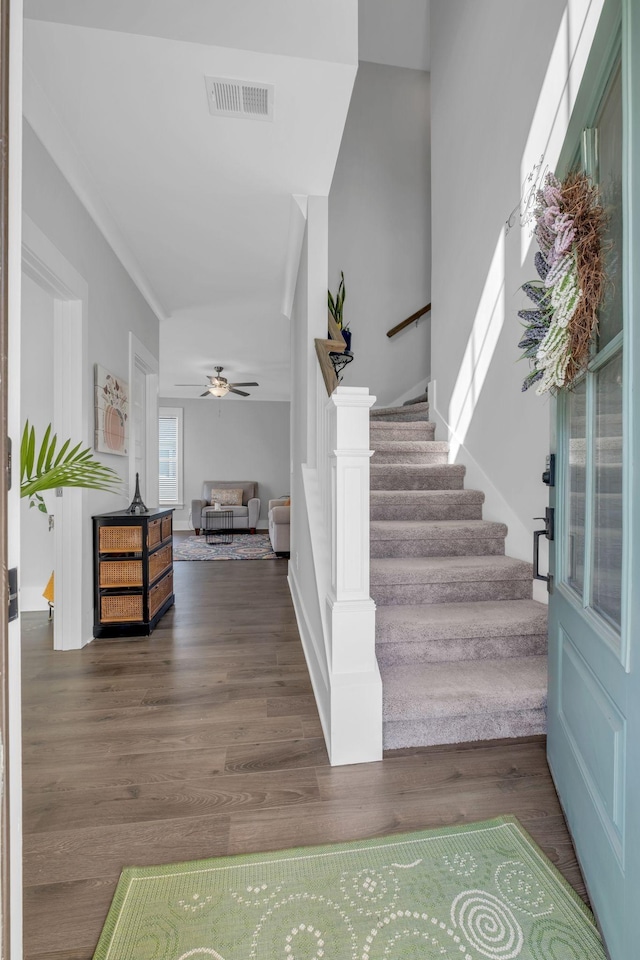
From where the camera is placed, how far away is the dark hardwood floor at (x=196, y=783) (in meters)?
1.33

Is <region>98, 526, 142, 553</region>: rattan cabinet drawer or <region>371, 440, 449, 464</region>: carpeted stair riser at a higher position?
<region>371, 440, 449, 464</region>: carpeted stair riser

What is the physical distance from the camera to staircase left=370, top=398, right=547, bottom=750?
6.12 ft

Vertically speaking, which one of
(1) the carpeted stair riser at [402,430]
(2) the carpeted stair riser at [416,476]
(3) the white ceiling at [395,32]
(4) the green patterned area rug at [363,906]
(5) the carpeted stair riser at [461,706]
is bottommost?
(4) the green patterned area rug at [363,906]

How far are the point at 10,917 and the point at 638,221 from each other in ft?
5.15

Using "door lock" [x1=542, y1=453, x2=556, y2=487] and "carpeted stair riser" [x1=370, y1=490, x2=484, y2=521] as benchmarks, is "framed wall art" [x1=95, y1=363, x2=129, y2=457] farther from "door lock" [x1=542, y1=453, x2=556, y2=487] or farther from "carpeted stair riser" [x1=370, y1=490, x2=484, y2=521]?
"door lock" [x1=542, y1=453, x2=556, y2=487]

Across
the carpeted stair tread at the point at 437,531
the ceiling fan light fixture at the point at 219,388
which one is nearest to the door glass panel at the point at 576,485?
the carpeted stair tread at the point at 437,531

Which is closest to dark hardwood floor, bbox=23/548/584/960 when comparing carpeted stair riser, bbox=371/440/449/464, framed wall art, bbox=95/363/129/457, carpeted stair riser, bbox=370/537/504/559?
carpeted stair riser, bbox=370/537/504/559

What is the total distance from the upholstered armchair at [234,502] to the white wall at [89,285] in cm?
477

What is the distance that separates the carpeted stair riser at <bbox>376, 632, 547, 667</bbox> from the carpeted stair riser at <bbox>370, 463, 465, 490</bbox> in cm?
134

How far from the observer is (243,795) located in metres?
1.59

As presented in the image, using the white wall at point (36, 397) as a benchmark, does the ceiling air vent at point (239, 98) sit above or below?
above

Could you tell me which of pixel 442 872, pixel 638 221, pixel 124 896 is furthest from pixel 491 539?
pixel 124 896

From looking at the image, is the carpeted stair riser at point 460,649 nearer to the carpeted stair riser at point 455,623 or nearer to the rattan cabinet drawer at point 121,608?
the carpeted stair riser at point 455,623

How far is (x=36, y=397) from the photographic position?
3.64 m
